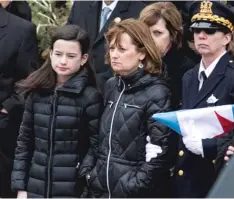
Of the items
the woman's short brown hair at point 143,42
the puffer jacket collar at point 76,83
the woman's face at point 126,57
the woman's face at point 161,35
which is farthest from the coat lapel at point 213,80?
the puffer jacket collar at point 76,83

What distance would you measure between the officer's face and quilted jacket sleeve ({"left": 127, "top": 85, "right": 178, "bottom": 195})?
372mm

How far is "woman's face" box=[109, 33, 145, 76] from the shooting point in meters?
4.66

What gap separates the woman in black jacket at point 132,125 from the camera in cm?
447

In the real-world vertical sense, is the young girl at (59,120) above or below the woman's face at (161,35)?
below

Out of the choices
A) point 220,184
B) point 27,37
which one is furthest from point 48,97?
point 220,184

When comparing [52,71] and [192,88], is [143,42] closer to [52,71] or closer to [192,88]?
[192,88]

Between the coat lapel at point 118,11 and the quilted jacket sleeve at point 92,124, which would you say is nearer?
Result: the quilted jacket sleeve at point 92,124

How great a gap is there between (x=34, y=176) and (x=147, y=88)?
1.04 metres

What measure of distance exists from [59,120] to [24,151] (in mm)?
431

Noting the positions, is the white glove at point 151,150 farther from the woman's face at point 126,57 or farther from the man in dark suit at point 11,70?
the man in dark suit at point 11,70

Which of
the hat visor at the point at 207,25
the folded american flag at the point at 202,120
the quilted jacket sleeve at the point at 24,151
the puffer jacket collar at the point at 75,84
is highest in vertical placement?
the hat visor at the point at 207,25

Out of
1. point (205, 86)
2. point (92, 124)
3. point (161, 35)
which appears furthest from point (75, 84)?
point (205, 86)

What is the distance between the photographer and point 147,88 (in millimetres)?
4574

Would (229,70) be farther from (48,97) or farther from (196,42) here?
(48,97)
